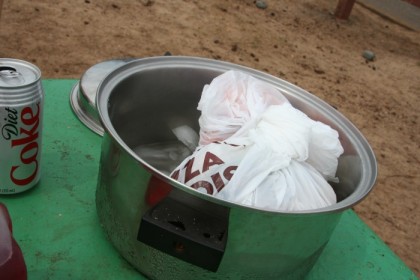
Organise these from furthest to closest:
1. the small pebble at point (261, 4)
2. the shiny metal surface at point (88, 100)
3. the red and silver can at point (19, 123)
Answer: the small pebble at point (261, 4)
the shiny metal surface at point (88, 100)
the red and silver can at point (19, 123)

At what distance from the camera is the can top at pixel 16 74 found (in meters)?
0.78

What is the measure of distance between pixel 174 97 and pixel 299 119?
332mm

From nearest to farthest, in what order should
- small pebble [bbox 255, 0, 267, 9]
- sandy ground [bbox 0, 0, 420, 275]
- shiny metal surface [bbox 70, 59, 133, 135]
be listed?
shiny metal surface [bbox 70, 59, 133, 135] → sandy ground [bbox 0, 0, 420, 275] → small pebble [bbox 255, 0, 267, 9]

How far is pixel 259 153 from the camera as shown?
31.9 inches

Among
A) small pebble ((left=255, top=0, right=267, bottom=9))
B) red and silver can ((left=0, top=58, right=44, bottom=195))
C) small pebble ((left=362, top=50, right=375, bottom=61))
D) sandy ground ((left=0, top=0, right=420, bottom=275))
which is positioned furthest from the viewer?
small pebble ((left=255, top=0, right=267, bottom=9))

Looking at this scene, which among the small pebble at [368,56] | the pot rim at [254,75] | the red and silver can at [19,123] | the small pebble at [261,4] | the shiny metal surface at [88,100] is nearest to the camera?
the pot rim at [254,75]

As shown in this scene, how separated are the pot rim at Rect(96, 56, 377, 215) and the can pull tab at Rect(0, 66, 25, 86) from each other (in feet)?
0.42

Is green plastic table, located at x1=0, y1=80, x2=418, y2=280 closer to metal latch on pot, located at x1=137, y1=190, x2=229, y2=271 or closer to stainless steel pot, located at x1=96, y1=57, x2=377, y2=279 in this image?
stainless steel pot, located at x1=96, y1=57, x2=377, y2=279

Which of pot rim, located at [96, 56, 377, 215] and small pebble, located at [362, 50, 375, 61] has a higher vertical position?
pot rim, located at [96, 56, 377, 215]

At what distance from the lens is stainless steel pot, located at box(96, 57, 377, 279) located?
678mm

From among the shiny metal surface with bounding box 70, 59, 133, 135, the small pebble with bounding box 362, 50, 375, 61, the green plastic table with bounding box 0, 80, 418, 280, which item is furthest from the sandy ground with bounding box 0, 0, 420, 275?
the shiny metal surface with bounding box 70, 59, 133, 135

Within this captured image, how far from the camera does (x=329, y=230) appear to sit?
77 centimetres

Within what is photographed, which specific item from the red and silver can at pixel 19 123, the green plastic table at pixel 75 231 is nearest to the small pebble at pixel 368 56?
the green plastic table at pixel 75 231

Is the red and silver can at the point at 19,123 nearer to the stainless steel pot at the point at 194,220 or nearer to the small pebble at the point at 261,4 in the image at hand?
the stainless steel pot at the point at 194,220
